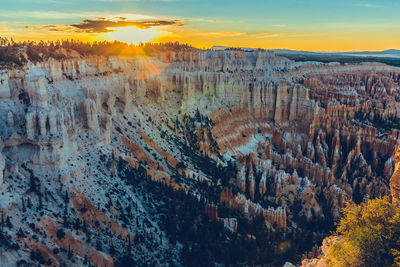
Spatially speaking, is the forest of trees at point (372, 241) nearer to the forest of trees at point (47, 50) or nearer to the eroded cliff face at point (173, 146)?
the eroded cliff face at point (173, 146)

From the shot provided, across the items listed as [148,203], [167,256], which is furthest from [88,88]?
[167,256]

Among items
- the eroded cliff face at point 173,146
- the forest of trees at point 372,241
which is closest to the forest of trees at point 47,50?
the eroded cliff face at point 173,146

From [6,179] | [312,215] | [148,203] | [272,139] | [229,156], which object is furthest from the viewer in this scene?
[272,139]

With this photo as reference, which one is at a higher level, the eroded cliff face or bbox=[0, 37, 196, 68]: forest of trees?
bbox=[0, 37, 196, 68]: forest of trees

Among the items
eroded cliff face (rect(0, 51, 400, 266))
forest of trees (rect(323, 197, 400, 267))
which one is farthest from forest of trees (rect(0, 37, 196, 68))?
forest of trees (rect(323, 197, 400, 267))

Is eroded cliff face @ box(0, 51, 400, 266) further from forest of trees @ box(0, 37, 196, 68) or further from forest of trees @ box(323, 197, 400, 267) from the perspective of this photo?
forest of trees @ box(323, 197, 400, 267)

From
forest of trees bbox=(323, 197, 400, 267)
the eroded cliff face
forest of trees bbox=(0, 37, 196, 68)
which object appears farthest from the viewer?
forest of trees bbox=(0, 37, 196, 68)

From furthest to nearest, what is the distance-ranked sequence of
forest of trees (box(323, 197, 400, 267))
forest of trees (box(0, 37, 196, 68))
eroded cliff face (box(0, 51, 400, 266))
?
forest of trees (box(0, 37, 196, 68)) < eroded cliff face (box(0, 51, 400, 266)) < forest of trees (box(323, 197, 400, 267))

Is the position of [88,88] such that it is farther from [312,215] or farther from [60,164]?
[312,215]

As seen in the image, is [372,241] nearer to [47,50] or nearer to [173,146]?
[173,146]
